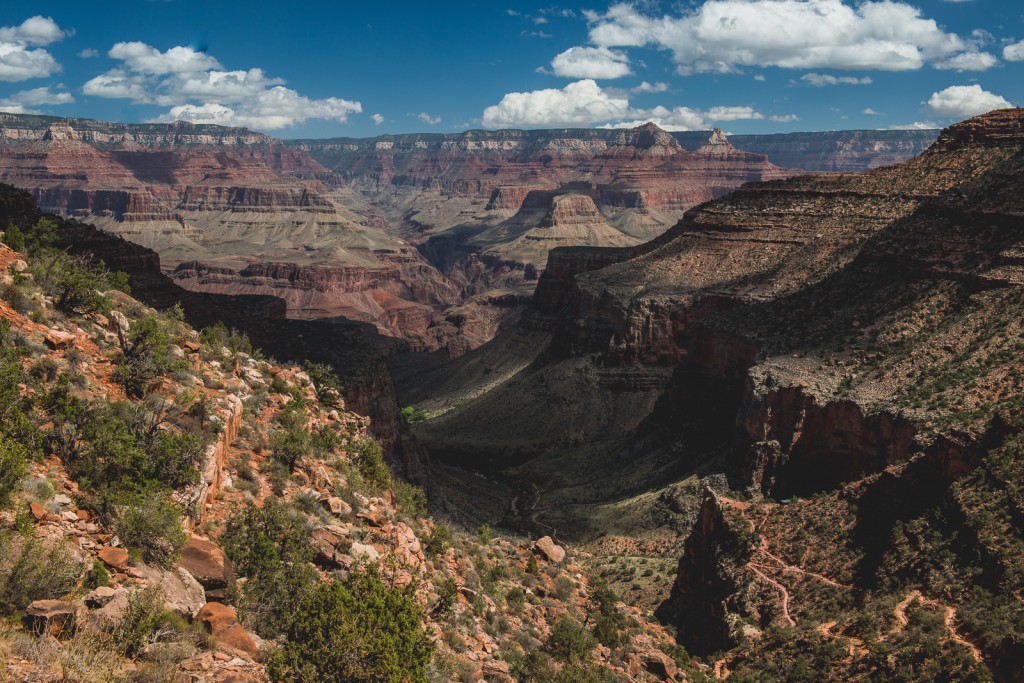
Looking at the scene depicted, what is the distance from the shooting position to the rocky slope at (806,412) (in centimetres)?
2666

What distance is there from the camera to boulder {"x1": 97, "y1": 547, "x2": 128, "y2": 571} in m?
13.0

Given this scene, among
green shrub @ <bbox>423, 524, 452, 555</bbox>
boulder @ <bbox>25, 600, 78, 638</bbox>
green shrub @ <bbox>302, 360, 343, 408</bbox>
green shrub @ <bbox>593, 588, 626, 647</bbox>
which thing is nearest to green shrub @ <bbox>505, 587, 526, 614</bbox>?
green shrub @ <bbox>423, 524, 452, 555</bbox>

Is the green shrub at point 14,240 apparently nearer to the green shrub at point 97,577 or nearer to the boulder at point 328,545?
the boulder at point 328,545

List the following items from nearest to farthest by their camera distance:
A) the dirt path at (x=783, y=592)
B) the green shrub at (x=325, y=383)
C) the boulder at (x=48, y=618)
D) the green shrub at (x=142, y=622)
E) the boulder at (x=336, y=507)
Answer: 1. the boulder at (x=48, y=618)
2. the green shrub at (x=142, y=622)
3. the boulder at (x=336, y=507)
4. the dirt path at (x=783, y=592)
5. the green shrub at (x=325, y=383)

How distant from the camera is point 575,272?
331ft

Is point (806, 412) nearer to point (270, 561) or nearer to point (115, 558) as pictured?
point (270, 561)

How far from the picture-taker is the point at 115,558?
515 inches

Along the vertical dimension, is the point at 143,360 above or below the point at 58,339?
below

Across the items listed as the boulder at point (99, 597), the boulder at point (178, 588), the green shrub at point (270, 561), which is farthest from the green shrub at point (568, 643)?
the boulder at point (99, 597)

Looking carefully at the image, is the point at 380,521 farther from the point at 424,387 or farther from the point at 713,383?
the point at 424,387

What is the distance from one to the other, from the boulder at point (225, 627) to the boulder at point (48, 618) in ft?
7.18

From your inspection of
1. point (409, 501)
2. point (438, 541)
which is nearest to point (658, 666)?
point (438, 541)

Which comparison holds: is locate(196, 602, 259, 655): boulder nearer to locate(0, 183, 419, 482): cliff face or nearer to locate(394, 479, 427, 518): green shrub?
locate(394, 479, 427, 518): green shrub

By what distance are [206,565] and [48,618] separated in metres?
3.74
